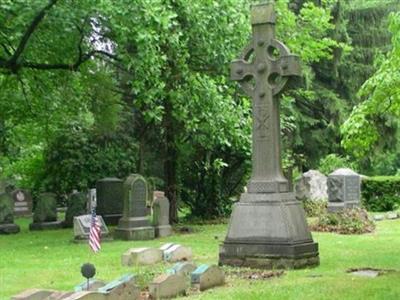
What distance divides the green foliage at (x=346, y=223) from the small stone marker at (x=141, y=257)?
304 inches

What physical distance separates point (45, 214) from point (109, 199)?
7.03 ft

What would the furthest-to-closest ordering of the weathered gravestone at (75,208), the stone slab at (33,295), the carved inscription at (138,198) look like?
1. the weathered gravestone at (75,208)
2. the carved inscription at (138,198)
3. the stone slab at (33,295)

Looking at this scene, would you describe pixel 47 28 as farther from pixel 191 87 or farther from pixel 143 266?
pixel 143 266

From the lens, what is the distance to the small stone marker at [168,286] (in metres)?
8.90

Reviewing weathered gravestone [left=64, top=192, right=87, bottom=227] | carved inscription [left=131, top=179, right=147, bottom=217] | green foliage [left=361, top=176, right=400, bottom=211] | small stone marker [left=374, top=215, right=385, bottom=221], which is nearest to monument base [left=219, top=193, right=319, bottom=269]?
carved inscription [left=131, top=179, right=147, bottom=217]

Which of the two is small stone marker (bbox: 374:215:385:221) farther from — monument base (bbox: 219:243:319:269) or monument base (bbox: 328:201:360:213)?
monument base (bbox: 219:243:319:269)

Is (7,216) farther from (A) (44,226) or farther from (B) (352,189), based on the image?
(B) (352,189)

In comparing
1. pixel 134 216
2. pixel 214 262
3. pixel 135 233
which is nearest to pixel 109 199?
pixel 134 216

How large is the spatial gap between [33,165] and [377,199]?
15198 mm

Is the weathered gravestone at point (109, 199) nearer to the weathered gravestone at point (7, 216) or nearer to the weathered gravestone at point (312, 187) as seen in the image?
the weathered gravestone at point (7, 216)

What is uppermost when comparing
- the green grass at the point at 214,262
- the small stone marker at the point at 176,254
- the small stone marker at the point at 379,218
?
the small stone marker at the point at 379,218

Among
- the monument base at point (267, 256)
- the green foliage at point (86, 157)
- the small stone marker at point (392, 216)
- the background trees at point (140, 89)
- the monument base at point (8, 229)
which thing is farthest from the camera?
the green foliage at point (86, 157)

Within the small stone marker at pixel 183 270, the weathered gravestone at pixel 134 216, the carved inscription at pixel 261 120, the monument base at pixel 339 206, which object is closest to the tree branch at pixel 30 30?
the weathered gravestone at pixel 134 216

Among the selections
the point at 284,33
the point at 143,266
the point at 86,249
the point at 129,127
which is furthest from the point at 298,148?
the point at 143,266
